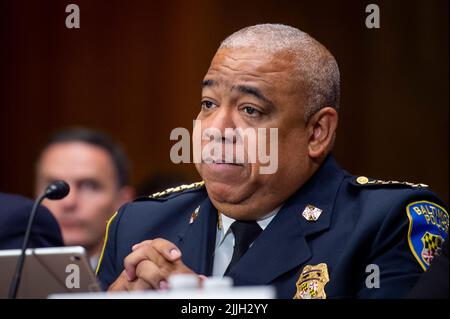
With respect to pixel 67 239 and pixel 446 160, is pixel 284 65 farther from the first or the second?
pixel 446 160

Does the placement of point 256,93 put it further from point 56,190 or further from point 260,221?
point 56,190

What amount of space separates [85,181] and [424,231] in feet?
6.12

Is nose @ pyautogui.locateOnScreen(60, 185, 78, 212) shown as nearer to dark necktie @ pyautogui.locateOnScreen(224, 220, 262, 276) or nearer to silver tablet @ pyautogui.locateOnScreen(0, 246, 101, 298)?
dark necktie @ pyautogui.locateOnScreen(224, 220, 262, 276)

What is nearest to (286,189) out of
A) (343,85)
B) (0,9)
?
(343,85)

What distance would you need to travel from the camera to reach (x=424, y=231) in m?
1.84

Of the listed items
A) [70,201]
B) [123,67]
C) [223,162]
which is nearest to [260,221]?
[223,162]

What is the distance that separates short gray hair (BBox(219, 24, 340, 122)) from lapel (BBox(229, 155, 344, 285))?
169mm

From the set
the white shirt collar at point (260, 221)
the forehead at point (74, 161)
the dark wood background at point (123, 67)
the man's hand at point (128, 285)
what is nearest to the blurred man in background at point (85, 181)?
the forehead at point (74, 161)

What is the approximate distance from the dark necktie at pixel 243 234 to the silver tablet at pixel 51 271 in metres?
0.43

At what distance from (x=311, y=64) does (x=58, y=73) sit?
2.58 m

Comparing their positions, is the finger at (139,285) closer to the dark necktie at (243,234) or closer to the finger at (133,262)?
the finger at (133,262)

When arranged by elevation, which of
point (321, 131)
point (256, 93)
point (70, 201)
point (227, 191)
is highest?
point (256, 93)

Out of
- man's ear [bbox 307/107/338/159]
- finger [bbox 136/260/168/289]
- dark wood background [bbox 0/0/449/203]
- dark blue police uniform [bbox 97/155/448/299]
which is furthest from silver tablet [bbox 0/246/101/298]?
dark wood background [bbox 0/0/449/203]

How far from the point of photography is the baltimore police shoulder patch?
1.81 metres
